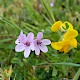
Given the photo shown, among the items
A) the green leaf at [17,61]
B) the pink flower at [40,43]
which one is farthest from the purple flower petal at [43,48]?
the green leaf at [17,61]

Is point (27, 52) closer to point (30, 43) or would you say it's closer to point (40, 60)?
point (30, 43)

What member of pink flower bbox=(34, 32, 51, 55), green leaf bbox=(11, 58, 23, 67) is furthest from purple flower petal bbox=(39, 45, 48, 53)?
green leaf bbox=(11, 58, 23, 67)

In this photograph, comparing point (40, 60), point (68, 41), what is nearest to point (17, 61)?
point (40, 60)

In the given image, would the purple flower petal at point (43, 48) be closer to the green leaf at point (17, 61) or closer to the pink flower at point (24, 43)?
the pink flower at point (24, 43)

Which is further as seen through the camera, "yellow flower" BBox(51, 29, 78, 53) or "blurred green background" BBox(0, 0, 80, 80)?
"blurred green background" BBox(0, 0, 80, 80)

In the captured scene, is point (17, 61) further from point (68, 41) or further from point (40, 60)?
point (68, 41)

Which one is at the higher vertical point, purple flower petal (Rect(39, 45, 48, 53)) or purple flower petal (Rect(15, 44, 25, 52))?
purple flower petal (Rect(15, 44, 25, 52))

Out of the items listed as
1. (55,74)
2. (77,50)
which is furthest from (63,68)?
(77,50)

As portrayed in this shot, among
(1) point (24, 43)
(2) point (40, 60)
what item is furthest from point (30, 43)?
(2) point (40, 60)

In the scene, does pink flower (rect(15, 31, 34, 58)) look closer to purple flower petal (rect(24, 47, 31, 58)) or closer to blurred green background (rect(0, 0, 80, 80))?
purple flower petal (rect(24, 47, 31, 58))

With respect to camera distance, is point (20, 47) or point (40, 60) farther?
point (40, 60)

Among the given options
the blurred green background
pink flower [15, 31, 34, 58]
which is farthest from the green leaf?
pink flower [15, 31, 34, 58]
